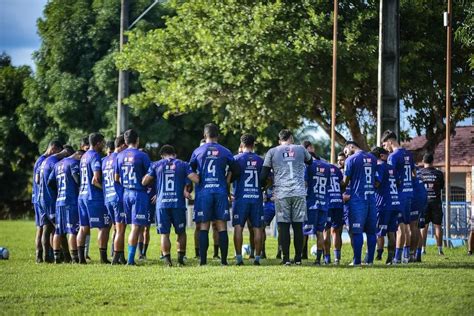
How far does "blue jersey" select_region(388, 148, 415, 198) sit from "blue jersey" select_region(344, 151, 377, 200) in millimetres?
1266

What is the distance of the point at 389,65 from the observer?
24.9m

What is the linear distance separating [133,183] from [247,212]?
7.17ft

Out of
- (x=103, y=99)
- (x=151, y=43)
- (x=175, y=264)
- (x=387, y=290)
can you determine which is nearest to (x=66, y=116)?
(x=103, y=99)

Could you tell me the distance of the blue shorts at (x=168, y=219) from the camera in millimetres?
18672

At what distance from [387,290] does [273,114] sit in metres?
21.7

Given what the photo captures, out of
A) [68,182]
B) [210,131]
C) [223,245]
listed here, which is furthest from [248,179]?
[68,182]

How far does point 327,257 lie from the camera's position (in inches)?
787

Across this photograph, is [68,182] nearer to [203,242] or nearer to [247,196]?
[203,242]

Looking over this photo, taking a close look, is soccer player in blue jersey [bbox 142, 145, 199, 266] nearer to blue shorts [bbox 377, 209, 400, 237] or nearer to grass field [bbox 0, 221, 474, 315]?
grass field [bbox 0, 221, 474, 315]

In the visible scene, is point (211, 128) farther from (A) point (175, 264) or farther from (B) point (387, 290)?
(B) point (387, 290)

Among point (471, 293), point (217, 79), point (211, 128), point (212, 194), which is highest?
point (217, 79)

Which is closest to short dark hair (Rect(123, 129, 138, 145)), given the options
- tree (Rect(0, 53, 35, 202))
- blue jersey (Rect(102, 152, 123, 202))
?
blue jersey (Rect(102, 152, 123, 202))

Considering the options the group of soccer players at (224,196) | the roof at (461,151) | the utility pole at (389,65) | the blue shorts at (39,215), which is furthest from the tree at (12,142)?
the group of soccer players at (224,196)

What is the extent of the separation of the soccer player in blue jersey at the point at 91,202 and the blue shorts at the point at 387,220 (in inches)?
211
